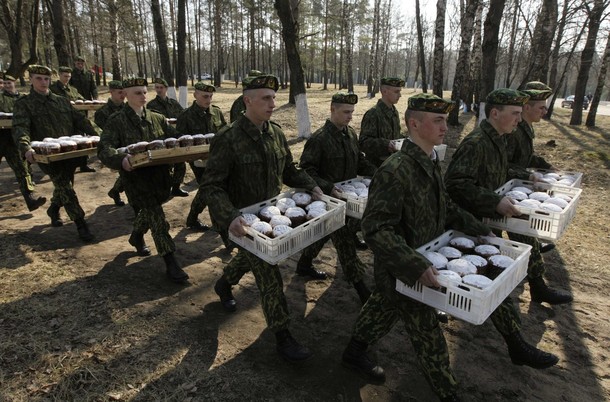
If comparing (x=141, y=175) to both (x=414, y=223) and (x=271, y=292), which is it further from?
(x=414, y=223)

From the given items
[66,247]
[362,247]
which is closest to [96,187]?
[66,247]

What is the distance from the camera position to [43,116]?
586 cm

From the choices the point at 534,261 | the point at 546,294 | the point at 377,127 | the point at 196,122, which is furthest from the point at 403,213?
the point at 196,122

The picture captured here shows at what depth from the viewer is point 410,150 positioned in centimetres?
274

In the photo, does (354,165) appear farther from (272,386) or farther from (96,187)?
(96,187)

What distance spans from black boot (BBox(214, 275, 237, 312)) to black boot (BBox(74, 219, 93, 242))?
2.81m

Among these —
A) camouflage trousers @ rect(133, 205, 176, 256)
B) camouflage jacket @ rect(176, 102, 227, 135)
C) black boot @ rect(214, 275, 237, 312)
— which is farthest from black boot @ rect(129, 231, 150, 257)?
camouflage jacket @ rect(176, 102, 227, 135)

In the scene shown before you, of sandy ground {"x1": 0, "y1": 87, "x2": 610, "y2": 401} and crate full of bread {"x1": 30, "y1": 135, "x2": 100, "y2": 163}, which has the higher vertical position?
crate full of bread {"x1": 30, "y1": 135, "x2": 100, "y2": 163}

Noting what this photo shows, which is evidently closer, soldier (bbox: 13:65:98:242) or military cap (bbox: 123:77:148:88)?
military cap (bbox: 123:77:148:88)

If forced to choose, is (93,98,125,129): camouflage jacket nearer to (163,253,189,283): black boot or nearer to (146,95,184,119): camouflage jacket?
(146,95,184,119): camouflage jacket

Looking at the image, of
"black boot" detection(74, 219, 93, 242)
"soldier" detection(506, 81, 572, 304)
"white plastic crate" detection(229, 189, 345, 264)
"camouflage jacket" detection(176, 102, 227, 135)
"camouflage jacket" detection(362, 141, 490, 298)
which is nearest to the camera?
"camouflage jacket" detection(362, 141, 490, 298)

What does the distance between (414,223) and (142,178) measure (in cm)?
334

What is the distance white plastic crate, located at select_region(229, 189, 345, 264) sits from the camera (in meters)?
2.87

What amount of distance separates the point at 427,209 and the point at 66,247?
16.8 feet
